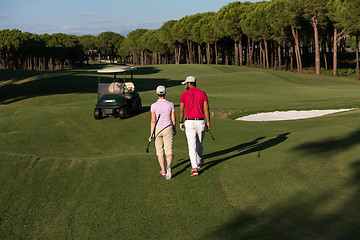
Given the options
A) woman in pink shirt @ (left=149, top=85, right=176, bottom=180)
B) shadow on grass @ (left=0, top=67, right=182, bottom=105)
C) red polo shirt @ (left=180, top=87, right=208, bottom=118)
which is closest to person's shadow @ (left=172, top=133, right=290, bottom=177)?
woman in pink shirt @ (left=149, top=85, right=176, bottom=180)

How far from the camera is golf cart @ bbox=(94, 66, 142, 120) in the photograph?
1906 centimetres

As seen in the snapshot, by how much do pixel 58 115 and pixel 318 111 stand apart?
50.9ft

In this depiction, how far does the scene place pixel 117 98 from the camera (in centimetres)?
1942

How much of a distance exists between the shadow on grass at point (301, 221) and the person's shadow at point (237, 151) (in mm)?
3259

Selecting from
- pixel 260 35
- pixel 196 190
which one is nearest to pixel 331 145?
pixel 196 190

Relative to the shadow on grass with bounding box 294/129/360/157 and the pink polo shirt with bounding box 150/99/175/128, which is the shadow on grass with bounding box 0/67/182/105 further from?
the pink polo shirt with bounding box 150/99/175/128

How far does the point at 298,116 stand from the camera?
71.2 ft

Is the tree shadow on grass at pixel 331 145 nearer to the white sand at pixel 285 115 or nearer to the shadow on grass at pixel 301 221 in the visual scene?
the shadow on grass at pixel 301 221

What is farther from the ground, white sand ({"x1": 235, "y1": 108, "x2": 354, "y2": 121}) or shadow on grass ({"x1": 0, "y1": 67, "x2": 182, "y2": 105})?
shadow on grass ({"x1": 0, "y1": 67, "x2": 182, "y2": 105})

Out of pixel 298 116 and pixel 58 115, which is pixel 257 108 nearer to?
pixel 298 116

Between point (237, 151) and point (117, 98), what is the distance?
9.38 m

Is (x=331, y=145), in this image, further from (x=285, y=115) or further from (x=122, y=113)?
(x=285, y=115)

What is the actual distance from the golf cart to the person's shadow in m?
8.20

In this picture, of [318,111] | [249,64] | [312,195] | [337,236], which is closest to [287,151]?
[312,195]
